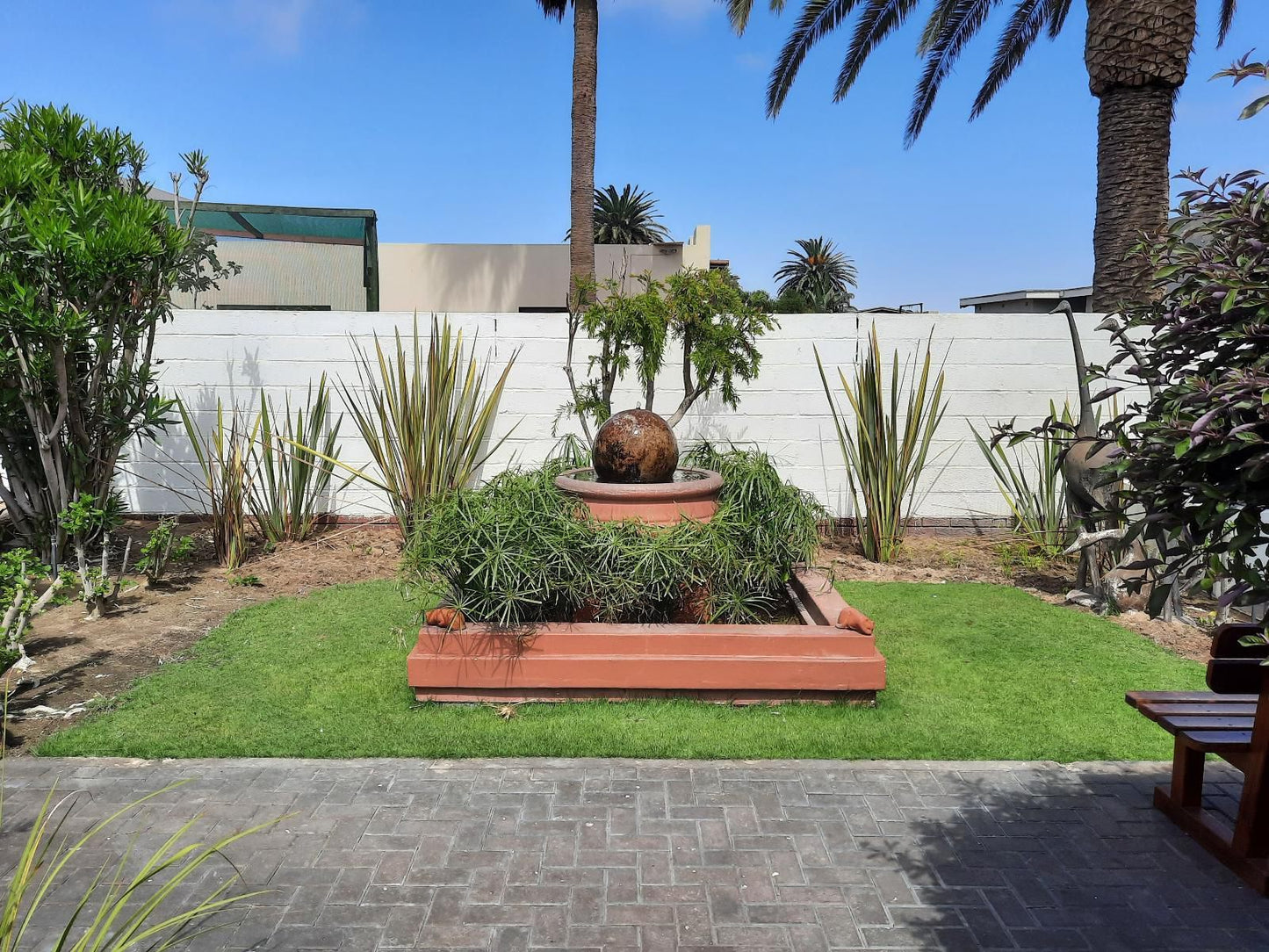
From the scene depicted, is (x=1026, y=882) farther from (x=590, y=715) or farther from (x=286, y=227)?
(x=286, y=227)

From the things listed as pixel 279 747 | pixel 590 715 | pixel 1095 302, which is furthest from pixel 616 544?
pixel 1095 302

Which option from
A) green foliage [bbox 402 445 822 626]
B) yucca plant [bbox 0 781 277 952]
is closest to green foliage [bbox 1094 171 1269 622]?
yucca plant [bbox 0 781 277 952]

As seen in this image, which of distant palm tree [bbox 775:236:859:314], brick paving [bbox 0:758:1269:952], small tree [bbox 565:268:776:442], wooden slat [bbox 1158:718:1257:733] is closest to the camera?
brick paving [bbox 0:758:1269:952]

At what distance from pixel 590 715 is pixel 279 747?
140 cm

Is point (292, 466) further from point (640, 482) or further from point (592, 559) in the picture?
point (592, 559)

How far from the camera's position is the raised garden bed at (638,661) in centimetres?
421

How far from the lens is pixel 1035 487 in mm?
7945

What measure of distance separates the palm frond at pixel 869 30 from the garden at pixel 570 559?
6237 millimetres

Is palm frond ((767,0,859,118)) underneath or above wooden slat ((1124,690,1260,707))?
above

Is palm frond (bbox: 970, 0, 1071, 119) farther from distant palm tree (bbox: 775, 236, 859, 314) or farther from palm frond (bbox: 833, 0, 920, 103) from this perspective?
distant palm tree (bbox: 775, 236, 859, 314)

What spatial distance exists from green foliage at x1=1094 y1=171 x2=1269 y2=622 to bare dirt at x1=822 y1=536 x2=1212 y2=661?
14.5ft

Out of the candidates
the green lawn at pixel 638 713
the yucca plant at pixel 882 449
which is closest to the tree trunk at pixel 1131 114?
the yucca plant at pixel 882 449

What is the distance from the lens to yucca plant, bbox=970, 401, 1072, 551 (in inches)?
281

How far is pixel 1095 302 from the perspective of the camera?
7.93 meters
